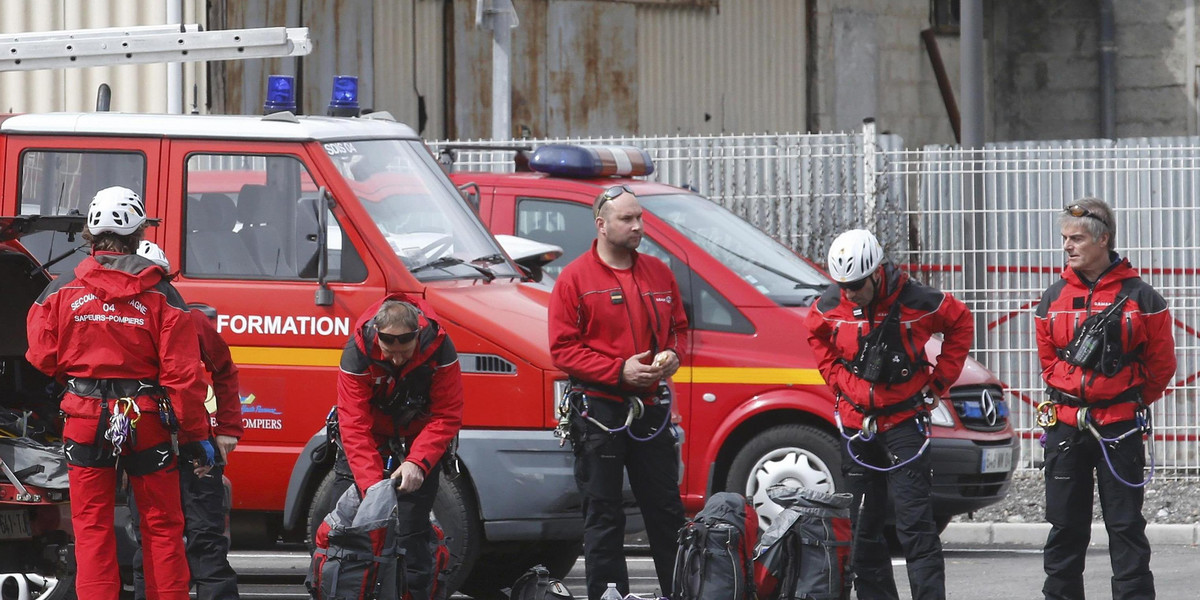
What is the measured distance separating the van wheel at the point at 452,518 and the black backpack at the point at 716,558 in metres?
1.15

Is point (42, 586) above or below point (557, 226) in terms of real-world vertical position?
below

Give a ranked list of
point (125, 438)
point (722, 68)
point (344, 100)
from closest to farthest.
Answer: point (125, 438) < point (344, 100) < point (722, 68)

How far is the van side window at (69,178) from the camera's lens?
7949mm

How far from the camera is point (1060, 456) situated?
23.7 feet

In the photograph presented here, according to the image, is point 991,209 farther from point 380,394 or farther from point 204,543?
point 204,543

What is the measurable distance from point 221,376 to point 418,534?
105 centimetres

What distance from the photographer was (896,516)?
7.30 m

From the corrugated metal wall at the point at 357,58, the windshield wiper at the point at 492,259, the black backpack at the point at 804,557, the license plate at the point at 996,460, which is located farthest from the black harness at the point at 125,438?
the corrugated metal wall at the point at 357,58

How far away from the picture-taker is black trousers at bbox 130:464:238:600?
7.00 m

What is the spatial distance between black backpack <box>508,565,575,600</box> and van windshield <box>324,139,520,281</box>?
1590mm

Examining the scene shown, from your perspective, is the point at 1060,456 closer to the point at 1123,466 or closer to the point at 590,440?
the point at 1123,466

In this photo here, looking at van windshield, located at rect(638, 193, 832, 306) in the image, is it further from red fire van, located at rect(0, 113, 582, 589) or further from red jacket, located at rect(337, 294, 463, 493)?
red jacket, located at rect(337, 294, 463, 493)

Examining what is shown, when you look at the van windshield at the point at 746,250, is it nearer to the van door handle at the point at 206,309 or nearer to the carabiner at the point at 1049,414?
the carabiner at the point at 1049,414

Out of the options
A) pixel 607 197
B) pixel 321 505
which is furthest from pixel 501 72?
pixel 321 505
